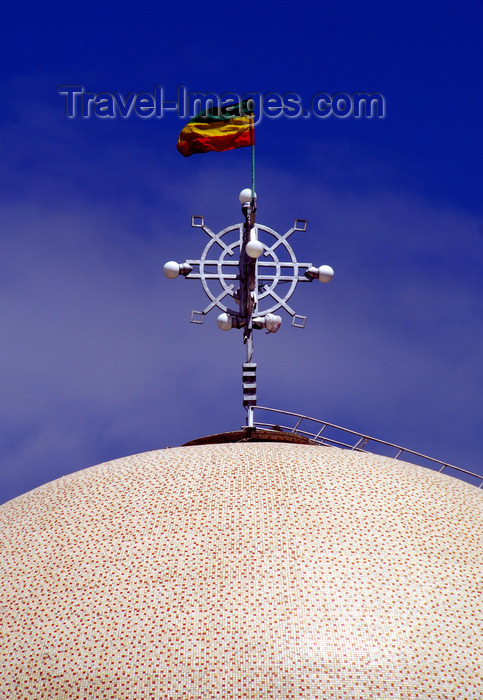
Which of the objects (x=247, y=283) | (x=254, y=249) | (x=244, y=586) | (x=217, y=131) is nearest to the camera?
(x=244, y=586)

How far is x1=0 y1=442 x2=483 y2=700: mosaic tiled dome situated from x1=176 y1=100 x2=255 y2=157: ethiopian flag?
7815mm

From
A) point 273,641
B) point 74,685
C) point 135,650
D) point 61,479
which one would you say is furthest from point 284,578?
point 61,479

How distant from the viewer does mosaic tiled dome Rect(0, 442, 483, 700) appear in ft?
37.6

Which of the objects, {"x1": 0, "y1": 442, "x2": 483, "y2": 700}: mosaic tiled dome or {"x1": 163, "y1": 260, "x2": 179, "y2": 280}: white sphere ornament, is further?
{"x1": 163, "y1": 260, "x2": 179, "y2": 280}: white sphere ornament

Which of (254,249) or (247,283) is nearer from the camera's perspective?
(254,249)

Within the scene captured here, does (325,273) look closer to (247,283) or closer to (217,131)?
(247,283)

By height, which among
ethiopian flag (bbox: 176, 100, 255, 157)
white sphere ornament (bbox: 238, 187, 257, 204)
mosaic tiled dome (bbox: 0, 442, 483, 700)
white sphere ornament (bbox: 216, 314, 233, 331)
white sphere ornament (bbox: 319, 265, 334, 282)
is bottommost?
mosaic tiled dome (bbox: 0, 442, 483, 700)

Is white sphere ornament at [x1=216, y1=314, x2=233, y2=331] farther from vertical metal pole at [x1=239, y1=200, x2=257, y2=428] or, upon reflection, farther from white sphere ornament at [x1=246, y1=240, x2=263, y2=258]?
white sphere ornament at [x1=246, y1=240, x2=263, y2=258]

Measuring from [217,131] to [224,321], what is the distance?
177 inches

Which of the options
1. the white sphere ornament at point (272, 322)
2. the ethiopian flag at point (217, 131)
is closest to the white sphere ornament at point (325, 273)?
the white sphere ornament at point (272, 322)

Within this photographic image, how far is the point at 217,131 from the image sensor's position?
2039 cm

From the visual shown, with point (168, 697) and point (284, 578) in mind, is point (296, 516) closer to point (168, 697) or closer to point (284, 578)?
point (284, 578)

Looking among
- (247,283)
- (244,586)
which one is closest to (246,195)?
(247,283)

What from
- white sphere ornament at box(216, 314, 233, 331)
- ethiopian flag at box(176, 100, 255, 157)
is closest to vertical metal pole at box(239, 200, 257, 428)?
white sphere ornament at box(216, 314, 233, 331)
